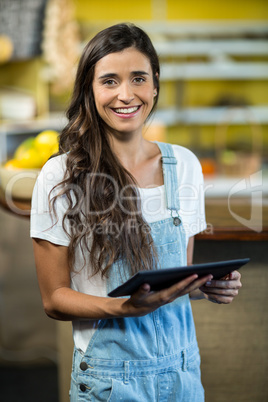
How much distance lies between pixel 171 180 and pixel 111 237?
21cm

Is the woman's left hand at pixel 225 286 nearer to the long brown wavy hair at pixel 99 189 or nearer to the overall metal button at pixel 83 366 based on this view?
the long brown wavy hair at pixel 99 189

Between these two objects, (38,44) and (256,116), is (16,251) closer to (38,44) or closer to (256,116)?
(38,44)

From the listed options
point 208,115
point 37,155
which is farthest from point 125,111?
point 208,115

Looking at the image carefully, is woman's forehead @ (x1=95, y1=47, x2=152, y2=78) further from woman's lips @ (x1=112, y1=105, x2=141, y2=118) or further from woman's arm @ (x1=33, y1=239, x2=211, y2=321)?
woman's arm @ (x1=33, y1=239, x2=211, y2=321)

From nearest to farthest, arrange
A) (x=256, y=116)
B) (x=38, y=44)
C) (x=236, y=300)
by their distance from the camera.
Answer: (x=236, y=300)
(x=38, y=44)
(x=256, y=116)

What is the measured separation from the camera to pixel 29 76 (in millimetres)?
4844

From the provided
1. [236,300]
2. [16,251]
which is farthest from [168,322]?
[16,251]

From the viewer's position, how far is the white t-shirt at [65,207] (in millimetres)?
1204

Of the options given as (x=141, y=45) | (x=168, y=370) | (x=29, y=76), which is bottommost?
(x=168, y=370)

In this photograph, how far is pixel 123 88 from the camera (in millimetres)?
1227

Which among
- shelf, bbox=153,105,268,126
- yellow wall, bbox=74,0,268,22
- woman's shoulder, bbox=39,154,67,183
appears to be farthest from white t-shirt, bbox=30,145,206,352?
yellow wall, bbox=74,0,268,22

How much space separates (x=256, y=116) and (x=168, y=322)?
426cm

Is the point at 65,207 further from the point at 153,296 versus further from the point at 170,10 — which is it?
the point at 170,10

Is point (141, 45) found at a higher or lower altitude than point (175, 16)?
lower
